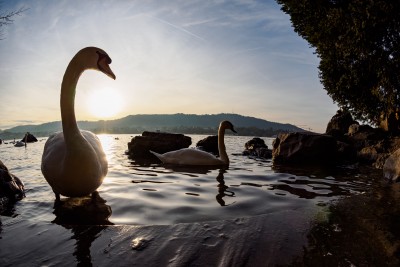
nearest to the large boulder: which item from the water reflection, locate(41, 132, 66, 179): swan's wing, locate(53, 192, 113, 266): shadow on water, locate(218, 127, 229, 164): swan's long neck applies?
locate(218, 127, 229, 164): swan's long neck

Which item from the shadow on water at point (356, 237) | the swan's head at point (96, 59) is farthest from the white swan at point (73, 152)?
the shadow on water at point (356, 237)

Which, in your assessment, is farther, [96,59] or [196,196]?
[196,196]

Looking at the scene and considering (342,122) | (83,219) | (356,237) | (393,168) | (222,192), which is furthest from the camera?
(342,122)

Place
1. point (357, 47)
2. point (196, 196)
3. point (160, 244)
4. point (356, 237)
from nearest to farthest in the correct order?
point (160, 244)
point (356, 237)
point (196, 196)
point (357, 47)

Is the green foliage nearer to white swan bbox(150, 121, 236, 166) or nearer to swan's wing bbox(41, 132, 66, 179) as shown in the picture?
white swan bbox(150, 121, 236, 166)

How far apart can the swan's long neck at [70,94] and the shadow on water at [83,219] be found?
4.37 feet

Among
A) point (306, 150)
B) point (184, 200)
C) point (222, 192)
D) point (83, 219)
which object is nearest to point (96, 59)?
point (83, 219)

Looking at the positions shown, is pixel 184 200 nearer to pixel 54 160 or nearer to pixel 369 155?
pixel 54 160

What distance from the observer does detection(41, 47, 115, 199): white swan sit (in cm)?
483

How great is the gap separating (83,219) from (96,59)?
2.93 m

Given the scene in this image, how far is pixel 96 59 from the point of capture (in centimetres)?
548

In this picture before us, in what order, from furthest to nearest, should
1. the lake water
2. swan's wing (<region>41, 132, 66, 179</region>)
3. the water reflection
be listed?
1. the water reflection
2. swan's wing (<region>41, 132, 66, 179</region>)
3. the lake water

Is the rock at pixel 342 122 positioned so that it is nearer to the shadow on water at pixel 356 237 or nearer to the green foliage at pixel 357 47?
the green foliage at pixel 357 47

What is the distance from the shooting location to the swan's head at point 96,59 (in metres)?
5.47
